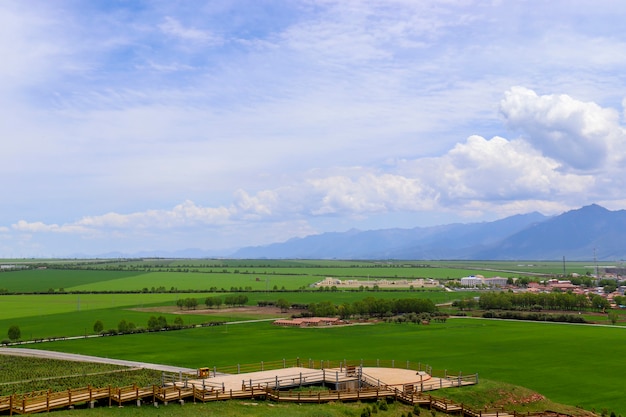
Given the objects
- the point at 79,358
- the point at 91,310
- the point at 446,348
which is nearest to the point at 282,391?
the point at 79,358

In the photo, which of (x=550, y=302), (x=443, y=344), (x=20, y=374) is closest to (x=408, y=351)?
(x=443, y=344)

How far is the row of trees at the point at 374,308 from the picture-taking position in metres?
140

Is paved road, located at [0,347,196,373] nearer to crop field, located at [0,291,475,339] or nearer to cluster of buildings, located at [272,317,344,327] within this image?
crop field, located at [0,291,475,339]

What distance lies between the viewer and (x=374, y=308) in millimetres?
142875

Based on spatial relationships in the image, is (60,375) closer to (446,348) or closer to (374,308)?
(446,348)

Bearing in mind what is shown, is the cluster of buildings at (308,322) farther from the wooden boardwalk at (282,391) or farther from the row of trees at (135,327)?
the wooden boardwalk at (282,391)

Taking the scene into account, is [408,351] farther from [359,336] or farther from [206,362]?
[206,362]

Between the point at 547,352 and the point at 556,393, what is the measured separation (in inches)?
1079

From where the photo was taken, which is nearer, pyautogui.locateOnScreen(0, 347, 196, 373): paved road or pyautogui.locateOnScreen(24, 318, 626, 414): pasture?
pyautogui.locateOnScreen(24, 318, 626, 414): pasture

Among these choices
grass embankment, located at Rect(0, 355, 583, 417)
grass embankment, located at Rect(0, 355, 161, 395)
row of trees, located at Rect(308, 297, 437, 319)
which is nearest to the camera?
grass embankment, located at Rect(0, 355, 583, 417)

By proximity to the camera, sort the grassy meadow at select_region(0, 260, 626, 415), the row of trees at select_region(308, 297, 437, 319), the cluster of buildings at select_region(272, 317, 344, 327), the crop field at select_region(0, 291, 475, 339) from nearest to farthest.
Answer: the grassy meadow at select_region(0, 260, 626, 415)
the crop field at select_region(0, 291, 475, 339)
the cluster of buildings at select_region(272, 317, 344, 327)
the row of trees at select_region(308, 297, 437, 319)

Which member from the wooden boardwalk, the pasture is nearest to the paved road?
the pasture

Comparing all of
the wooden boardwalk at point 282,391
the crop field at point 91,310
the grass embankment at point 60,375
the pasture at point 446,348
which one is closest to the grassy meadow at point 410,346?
the pasture at point 446,348

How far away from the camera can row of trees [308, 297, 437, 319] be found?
140 meters
